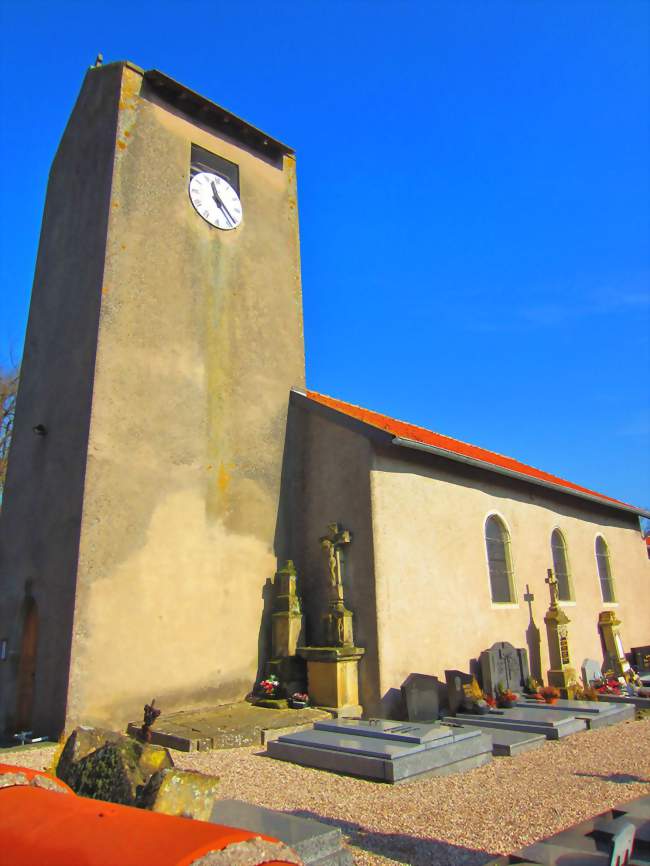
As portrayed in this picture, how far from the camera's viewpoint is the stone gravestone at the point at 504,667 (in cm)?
1090

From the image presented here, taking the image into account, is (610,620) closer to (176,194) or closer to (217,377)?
(217,377)

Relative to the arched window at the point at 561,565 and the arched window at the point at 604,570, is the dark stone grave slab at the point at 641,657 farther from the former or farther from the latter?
the arched window at the point at 561,565

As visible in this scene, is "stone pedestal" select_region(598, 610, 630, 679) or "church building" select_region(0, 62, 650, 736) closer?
"church building" select_region(0, 62, 650, 736)

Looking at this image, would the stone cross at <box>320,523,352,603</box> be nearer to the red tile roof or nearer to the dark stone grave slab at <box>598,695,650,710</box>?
the red tile roof

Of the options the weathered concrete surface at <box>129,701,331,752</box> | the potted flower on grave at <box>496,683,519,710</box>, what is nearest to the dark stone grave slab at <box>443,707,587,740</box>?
the potted flower on grave at <box>496,683,519,710</box>

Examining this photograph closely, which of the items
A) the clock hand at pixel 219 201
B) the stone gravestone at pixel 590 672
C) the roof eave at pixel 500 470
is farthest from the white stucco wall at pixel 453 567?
the clock hand at pixel 219 201

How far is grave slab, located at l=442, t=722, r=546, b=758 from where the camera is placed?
25.5 ft

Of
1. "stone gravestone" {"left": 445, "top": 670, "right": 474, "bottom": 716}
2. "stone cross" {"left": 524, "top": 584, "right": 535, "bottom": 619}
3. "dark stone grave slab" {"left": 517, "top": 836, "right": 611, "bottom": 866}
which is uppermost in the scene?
"stone cross" {"left": 524, "top": 584, "right": 535, "bottom": 619}

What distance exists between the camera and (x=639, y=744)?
8227mm

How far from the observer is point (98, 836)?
2008 millimetres

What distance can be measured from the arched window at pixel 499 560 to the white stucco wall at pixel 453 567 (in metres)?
0.17

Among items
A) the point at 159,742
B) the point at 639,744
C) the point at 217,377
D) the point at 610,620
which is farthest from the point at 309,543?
the point at 610,620

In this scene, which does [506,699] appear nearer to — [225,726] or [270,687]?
[270,687]

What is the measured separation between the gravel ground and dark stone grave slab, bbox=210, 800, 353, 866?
33 cm
